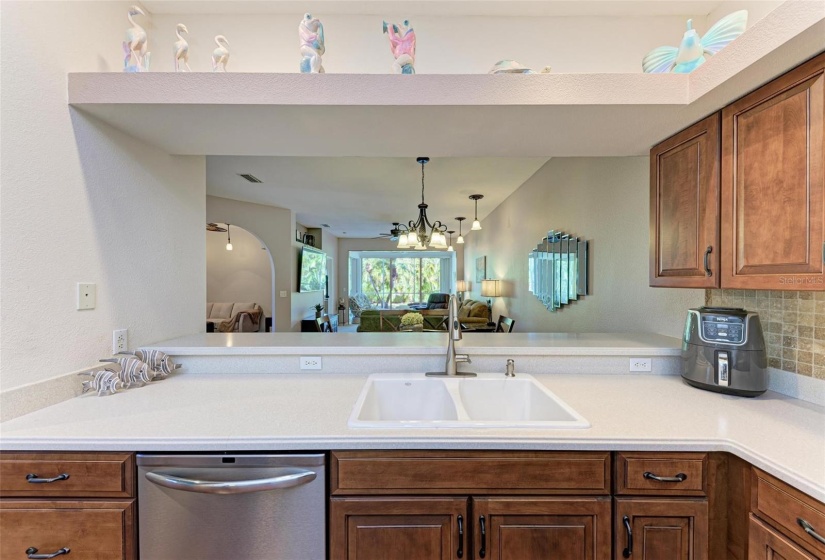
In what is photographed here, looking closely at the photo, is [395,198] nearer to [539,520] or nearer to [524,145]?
[524,145]

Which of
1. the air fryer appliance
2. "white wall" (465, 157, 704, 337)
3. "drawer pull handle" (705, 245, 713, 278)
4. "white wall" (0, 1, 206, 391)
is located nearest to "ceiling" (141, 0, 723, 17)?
"white wall" (0, 1, 206, 391)

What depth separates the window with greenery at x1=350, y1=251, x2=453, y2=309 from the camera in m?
11.7

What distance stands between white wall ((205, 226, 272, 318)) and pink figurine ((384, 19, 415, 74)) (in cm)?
747

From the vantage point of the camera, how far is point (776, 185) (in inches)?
45.3

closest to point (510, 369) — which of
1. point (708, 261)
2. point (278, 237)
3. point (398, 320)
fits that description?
point (708, 261)

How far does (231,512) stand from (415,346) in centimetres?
98

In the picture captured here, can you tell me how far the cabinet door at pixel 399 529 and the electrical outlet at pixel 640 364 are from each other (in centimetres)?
117

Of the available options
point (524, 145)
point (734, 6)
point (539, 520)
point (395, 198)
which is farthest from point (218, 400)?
point (395, 198)

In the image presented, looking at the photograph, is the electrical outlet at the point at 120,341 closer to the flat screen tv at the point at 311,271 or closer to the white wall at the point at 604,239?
the white wall at the point at 604,239

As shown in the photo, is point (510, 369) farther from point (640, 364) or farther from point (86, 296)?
point (86, 296)

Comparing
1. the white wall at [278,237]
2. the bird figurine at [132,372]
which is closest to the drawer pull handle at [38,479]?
the bird figurine at [132,372]

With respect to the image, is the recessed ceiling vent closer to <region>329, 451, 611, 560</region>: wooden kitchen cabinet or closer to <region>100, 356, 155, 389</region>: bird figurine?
<region>100, 356, 155, 389</region>: bird figurine

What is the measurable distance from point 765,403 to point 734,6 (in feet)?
6.11

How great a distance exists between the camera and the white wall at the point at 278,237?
5.93 metres
